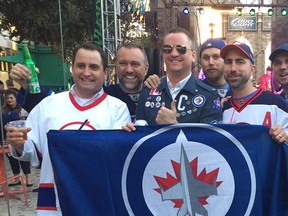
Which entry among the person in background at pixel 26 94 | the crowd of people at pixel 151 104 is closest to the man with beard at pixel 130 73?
the crowd of people at pixel 151 104

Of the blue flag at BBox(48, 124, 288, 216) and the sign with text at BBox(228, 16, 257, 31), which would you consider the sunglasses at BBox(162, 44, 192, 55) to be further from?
the sign with text at BBox(228, 16, 257, 31)

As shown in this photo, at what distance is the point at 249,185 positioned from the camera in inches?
87.4

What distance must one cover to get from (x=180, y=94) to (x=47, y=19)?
693 centimetres

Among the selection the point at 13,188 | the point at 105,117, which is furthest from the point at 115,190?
the point at 13,188

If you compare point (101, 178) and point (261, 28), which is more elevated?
point (261, 28)

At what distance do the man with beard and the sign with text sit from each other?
161 feet

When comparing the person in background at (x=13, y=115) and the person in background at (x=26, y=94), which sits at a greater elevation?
the person in background at (x=26, y=94)

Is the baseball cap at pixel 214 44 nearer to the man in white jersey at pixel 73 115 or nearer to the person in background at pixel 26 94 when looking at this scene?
the man in white jersey at pixel 73 115

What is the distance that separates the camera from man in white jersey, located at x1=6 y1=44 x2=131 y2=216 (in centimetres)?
235

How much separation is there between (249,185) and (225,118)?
0.49 m

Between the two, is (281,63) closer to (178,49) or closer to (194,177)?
(178,49)

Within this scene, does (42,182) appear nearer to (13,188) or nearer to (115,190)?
(115,190)

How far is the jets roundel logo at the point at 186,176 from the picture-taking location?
2236 millimetres

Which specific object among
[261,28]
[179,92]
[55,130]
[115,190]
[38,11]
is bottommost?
[115,190]
